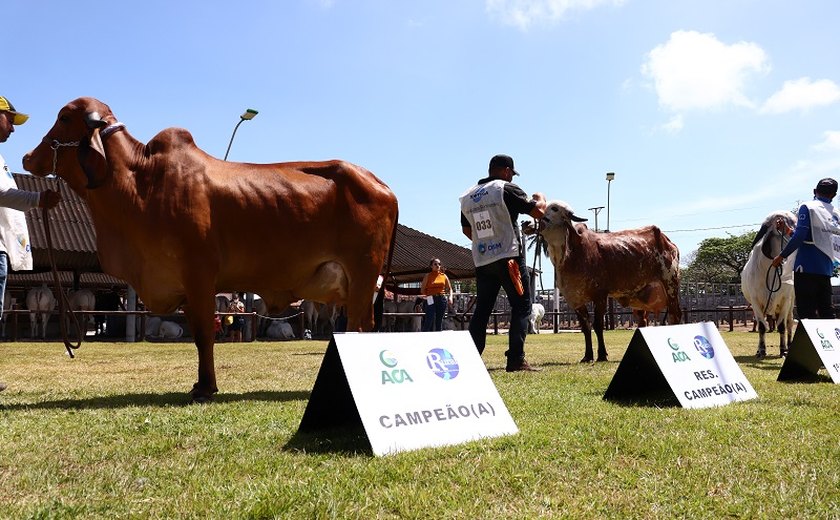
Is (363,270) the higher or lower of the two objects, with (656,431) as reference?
higher

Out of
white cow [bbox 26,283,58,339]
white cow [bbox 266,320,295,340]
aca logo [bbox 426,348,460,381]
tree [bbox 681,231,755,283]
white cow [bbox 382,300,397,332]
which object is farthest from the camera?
tree [bbox 681,231,755,283]

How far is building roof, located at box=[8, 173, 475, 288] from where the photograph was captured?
1672 cm

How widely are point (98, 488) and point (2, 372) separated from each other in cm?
582

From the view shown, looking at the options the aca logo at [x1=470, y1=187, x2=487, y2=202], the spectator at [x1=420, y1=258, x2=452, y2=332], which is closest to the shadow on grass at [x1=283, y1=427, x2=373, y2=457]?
the aca logo at [x1=470, y1=187, x2=487, y2=202]

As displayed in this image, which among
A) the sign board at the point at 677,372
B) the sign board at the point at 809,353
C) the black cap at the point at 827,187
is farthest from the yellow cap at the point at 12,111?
the black cap at the point at 827,187

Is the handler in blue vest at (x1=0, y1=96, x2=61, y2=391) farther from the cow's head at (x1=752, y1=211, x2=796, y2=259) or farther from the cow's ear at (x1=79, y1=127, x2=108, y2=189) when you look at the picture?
the cow's head at (x1=752, y1=211, x2=796, y2=259)

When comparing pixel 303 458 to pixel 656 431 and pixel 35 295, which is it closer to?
pixel 656 431

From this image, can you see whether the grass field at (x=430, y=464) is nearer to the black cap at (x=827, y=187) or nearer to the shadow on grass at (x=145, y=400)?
the shadow on grass at (x=145, y=400)

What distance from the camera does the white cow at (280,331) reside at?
20047mm

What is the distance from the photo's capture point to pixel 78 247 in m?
16.6

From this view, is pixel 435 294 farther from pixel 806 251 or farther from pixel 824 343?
pixel 824 343

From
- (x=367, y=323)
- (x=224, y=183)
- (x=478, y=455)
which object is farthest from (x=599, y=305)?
(x=478, y=455)

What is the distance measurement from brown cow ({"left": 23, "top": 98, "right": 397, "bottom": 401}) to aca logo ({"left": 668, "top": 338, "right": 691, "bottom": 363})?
89.9 inches

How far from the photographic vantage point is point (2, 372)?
7363mm
